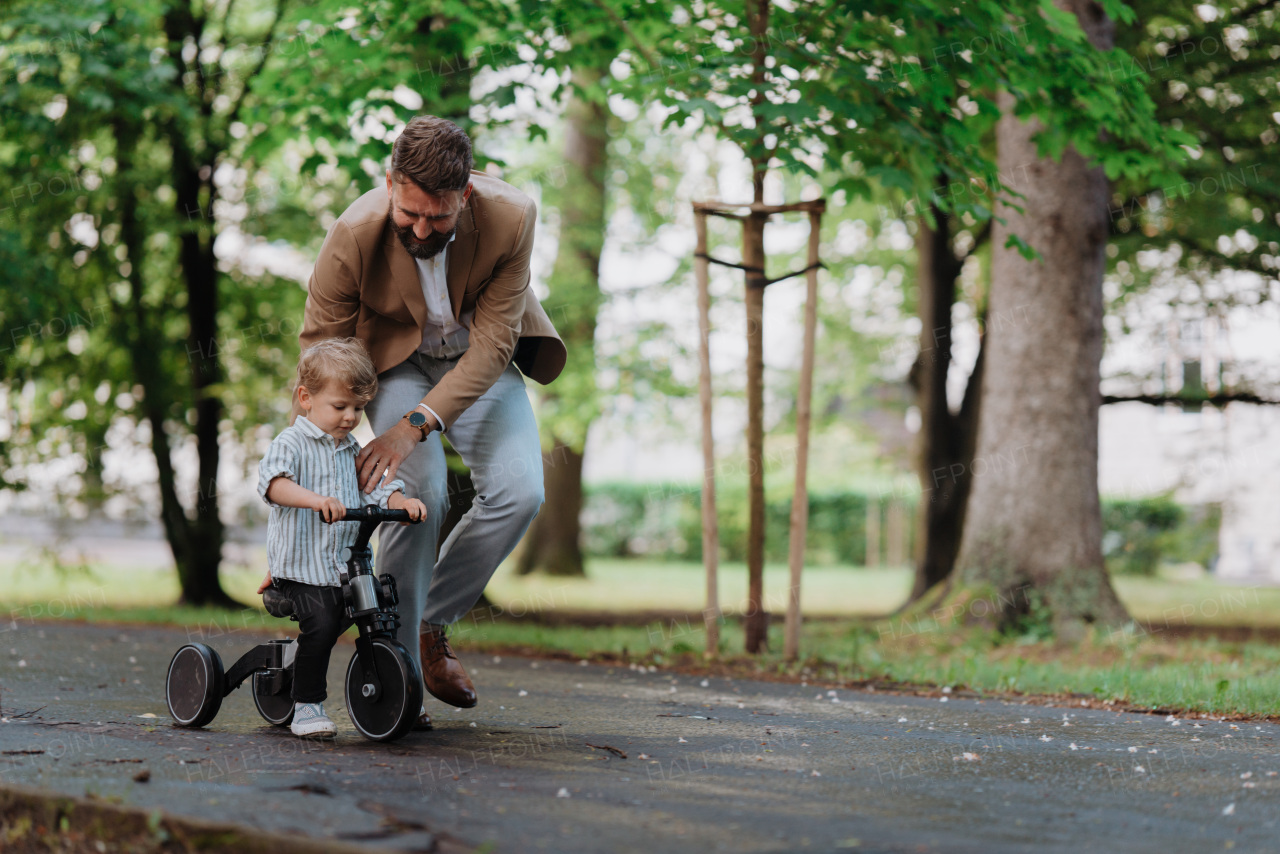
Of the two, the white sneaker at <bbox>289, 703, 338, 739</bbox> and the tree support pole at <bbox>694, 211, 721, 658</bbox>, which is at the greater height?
the tree support pole at <bbox>694, 211, 721, 658</bbox>

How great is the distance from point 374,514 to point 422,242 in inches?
34.7

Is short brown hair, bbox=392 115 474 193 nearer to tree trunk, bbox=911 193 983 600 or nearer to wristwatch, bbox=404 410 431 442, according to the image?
wristwatch, bbox=404 410 431 442

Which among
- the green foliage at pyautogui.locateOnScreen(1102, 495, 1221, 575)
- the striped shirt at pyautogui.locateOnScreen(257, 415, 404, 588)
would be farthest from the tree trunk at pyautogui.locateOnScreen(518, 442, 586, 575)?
the striped shirt at pyautogui.locateOnScreen(257, 415, 404, 588)

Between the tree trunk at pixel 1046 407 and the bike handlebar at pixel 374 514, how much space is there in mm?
5301

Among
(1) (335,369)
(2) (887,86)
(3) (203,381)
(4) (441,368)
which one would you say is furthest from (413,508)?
(3) (203,381)

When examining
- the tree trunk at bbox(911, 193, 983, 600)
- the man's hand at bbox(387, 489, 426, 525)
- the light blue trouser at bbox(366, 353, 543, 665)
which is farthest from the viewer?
the tree trunk at bbox(911, 193, 983, 600)

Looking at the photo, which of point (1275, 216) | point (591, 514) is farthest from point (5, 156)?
point (591, 514)

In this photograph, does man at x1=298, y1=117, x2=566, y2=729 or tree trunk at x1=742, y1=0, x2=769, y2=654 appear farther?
tree trunk at x1=742, y1=0, x2=769, y2=654

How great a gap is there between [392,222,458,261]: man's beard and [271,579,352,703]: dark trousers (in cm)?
113

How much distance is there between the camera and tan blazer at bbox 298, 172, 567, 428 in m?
3.70

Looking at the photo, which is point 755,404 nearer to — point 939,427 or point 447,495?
point 447,495

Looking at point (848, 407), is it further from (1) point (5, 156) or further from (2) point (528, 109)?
(1) point (5, 156)

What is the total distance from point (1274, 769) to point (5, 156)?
13245 mm

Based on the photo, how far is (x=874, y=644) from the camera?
25.2 feet
